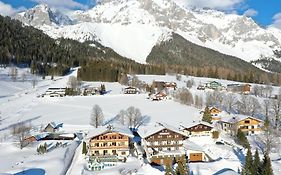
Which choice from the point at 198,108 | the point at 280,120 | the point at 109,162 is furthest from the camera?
the point at 198,108

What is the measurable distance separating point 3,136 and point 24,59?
112 metres

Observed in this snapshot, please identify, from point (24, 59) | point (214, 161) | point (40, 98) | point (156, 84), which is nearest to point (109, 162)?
point (214, 161)

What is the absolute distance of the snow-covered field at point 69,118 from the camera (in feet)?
173

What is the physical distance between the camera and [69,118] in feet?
294

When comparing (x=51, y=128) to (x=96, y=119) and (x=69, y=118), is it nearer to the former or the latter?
(x=96, y=119)

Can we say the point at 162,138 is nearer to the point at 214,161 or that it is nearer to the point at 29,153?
the point at 214,161

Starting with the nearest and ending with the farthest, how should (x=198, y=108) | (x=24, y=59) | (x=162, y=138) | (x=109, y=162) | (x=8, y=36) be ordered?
1. (x=109, y=162)
2. (x=162, y=138)
3. (x=198, y=108)
4. (x=24, y=59)
5. (x=8, y=36)

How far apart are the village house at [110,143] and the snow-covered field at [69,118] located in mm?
2777

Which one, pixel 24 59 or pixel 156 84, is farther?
pixel 24 59

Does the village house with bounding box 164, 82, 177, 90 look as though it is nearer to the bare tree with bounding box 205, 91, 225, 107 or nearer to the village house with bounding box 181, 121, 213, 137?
the bare tree with bounding box 205, 91, 225, 107

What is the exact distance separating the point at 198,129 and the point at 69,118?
3173 centimetres

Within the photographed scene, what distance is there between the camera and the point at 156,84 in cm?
15425

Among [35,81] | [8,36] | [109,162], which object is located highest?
[8,36]

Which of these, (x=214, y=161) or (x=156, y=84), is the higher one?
(x=156, y=84)
